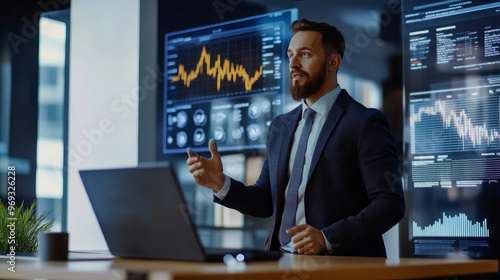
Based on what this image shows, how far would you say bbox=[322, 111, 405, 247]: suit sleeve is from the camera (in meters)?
2.10

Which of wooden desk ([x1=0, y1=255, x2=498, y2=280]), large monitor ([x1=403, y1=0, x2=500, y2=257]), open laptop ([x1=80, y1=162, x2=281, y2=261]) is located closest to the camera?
wooden desk ([x1=0, y1=255, x2=498, y2=280])

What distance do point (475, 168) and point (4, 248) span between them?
2.17 meters

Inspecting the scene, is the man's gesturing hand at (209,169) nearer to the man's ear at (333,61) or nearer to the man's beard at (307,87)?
the man's beard at (307,87)

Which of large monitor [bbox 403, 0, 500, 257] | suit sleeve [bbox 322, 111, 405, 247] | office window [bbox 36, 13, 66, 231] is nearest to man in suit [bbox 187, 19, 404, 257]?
suit sleeve [bbox 322, 111, 405, 247]

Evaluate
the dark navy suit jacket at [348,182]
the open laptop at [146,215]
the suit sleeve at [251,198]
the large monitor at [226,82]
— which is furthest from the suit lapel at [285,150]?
the large monitor at [226,82]

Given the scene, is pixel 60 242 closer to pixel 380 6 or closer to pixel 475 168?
pixel 475 168

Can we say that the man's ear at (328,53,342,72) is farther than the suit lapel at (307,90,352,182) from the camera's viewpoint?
Yes

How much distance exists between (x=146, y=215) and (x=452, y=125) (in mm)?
2122

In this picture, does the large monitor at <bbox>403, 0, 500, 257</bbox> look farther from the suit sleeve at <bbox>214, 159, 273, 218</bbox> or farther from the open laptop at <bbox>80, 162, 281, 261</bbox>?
the open laptop at <bbox>80, 162, 281, 261</bbox>

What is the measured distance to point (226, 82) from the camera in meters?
4.21

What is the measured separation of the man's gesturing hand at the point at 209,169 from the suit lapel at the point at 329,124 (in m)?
0.38

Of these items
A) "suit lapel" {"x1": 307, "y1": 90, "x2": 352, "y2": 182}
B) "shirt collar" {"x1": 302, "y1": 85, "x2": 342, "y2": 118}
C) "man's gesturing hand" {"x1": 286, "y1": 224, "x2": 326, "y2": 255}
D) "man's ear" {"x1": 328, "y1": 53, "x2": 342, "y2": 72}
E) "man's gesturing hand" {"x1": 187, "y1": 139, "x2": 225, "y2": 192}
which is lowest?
"man's gesturing hand" {"x1": 286, "y1": 224, "x2": 326, "y2": 255}

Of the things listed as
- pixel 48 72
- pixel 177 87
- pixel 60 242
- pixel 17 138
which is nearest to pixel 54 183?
pixel 17 138

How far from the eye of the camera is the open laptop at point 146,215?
4.53 feet
